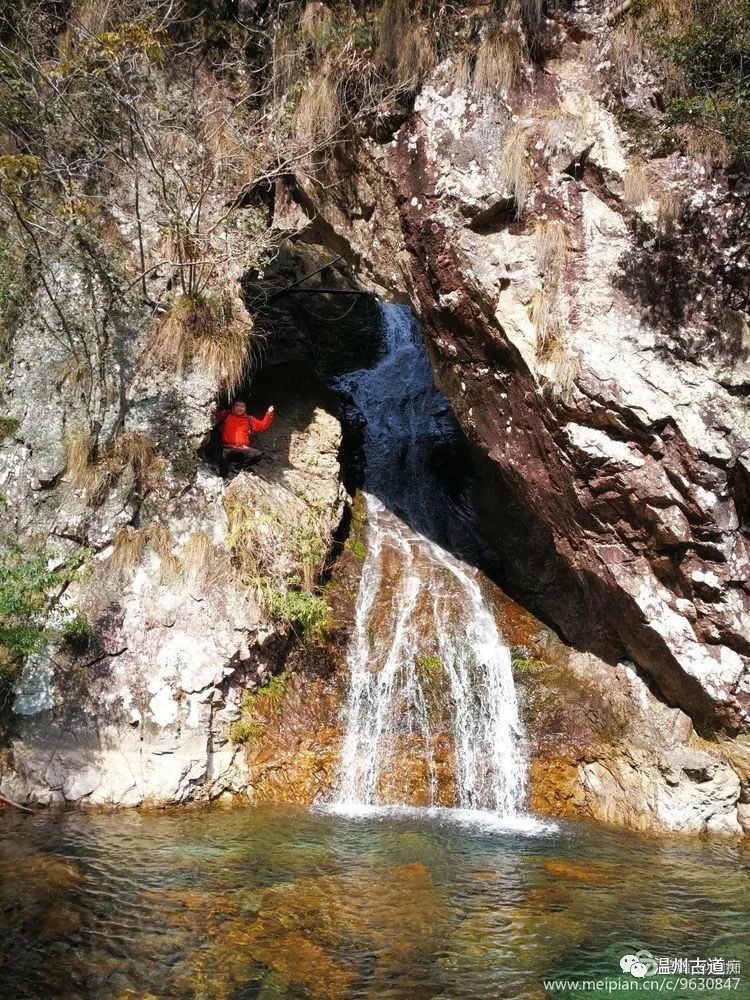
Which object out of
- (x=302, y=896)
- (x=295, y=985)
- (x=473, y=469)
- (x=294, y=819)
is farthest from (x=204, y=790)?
(x=473, y=469)

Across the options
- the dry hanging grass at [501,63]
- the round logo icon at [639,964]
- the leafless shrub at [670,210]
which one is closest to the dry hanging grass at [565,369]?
the leafless shrub at [670,210]

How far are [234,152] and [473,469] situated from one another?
5525mm

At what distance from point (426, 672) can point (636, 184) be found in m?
5.50

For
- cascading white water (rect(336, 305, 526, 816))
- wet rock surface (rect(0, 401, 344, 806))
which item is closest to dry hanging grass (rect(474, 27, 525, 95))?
wet rock surface (rect(0, 401, 344, 806))

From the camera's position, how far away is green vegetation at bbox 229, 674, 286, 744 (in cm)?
765

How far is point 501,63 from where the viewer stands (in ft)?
26.8

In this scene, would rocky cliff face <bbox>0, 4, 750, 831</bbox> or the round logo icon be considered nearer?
the round logo icon

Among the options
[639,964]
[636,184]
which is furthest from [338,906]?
[636,184]

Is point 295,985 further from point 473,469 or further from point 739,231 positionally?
point 473,469

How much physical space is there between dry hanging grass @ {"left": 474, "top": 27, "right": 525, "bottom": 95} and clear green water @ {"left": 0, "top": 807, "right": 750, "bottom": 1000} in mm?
7541

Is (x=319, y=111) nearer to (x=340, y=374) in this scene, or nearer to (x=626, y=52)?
(x=626, y=52)

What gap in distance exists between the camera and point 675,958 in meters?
4.59

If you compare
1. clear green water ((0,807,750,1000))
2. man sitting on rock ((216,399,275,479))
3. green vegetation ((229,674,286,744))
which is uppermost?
man sitting on rock ((216,399,275,479))

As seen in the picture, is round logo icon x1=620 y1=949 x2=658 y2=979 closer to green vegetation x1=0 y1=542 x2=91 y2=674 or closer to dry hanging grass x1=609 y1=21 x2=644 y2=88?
green vegetation x1=0 y1=542 x2=91 y2=674
